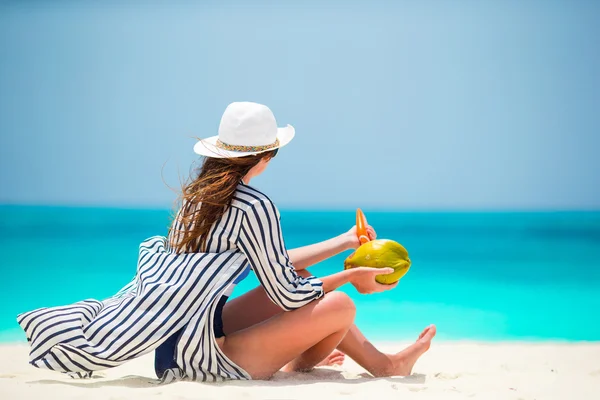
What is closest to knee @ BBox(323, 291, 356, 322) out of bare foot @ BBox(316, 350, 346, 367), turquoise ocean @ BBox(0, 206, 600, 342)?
bare foot @ BBox(316, 350, 346, 367)

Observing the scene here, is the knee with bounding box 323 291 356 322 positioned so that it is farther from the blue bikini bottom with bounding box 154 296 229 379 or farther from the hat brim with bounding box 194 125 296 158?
the hat brim with bounding box 194 125 296 158

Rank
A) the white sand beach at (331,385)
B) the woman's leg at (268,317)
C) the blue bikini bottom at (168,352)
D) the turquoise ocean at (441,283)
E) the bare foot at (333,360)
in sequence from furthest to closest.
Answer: the turquoise ocean at (441,283) < the bare foot at (333,360) < the woman's leg at (268,317) < the blue bikini bottom at (168,352) < the white sand beach at (331,385)

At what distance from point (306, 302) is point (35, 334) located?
0.97 meters

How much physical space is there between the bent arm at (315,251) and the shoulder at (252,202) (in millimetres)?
500

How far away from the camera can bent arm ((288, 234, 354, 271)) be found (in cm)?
323

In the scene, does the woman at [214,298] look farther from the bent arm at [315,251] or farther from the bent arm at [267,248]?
the bent arm at [315,251]

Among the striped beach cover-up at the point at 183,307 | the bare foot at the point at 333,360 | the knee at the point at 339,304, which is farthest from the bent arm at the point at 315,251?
the bare foot at the point at 333,360

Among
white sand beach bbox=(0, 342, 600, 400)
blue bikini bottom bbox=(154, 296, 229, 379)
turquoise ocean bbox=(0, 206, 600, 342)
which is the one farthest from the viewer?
turquoise ocean bbox=(0, 206, 600, 342)

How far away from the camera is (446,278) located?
9219mm

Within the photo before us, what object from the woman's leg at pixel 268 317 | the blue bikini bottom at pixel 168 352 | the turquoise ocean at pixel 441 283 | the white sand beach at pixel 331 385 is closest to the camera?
the white sand beach at pixel 331 385

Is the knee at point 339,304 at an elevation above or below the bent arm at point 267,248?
below

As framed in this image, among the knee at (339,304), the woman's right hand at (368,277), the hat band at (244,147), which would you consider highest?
the hat band at (244,147)

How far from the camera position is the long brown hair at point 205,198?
2775mm

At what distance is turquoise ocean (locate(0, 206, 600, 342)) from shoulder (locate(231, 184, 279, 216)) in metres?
3.09
